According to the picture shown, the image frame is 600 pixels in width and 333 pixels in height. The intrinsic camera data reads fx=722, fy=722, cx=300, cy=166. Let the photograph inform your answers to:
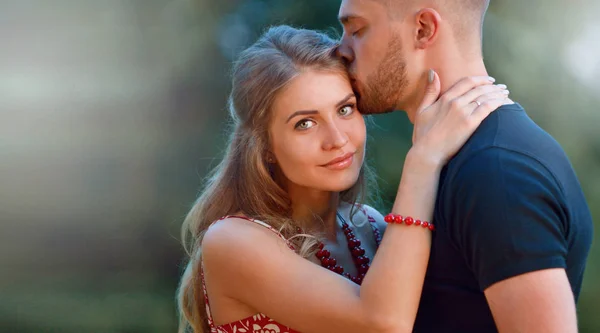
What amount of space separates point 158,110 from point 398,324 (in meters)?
3.35

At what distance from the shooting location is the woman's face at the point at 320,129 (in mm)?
2084

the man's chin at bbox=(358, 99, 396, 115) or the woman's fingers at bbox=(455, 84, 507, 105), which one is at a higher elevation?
the woman's fingers at bbox=(455, 84, 507, 105)

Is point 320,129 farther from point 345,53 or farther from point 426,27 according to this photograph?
point 426,27

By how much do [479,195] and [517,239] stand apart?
0.12 m

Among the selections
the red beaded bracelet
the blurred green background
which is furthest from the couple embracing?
the blurred green background

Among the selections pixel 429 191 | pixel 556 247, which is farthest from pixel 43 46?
pixel 556 247

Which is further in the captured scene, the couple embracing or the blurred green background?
the blurred green background

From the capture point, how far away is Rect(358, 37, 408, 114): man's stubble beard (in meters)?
1.92

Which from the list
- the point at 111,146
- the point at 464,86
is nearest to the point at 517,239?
the point at 464,86

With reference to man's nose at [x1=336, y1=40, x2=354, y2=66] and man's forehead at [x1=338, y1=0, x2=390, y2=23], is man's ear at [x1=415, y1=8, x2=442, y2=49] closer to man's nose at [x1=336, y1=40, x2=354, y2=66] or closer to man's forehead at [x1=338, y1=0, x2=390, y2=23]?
man's forehead at [x1=338, y1=0, x2=390, y2=23]

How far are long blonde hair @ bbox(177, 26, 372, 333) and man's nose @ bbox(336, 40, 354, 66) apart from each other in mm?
19

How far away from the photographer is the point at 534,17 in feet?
14.2

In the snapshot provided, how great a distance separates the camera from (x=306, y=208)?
2.34 meters

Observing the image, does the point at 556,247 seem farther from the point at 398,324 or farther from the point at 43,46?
the point at 43,46
